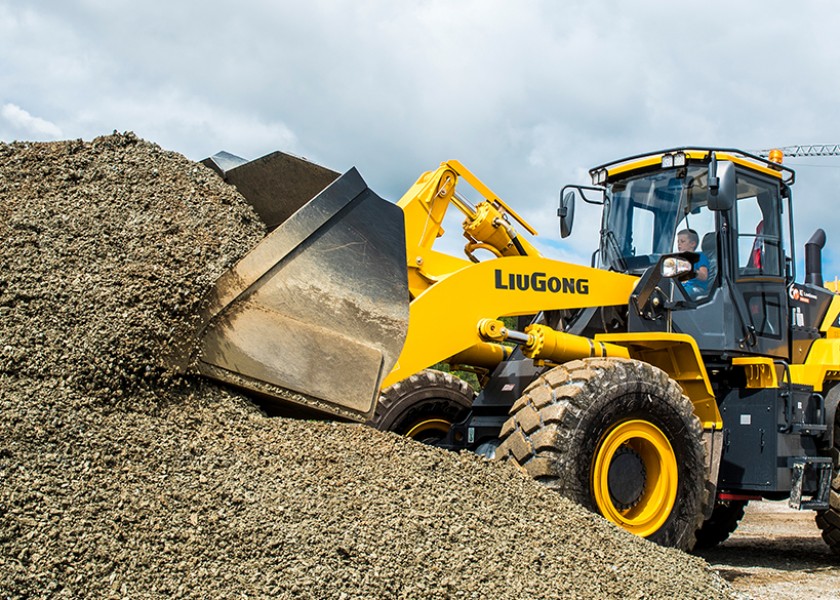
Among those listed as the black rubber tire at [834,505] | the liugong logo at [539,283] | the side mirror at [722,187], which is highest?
the side mirror at [722,187]

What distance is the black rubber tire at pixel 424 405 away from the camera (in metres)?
6.83

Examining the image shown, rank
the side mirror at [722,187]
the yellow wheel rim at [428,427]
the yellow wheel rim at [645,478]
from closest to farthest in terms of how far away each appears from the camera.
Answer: the yellow wheel rim at [645,478]
the side mirror at [722,187]
the yellow wheel rim at [428,427]

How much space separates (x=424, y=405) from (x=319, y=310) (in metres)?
3.17

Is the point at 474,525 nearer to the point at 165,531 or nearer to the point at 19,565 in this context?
the point at 165,531

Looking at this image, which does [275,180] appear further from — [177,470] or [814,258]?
[814,258]

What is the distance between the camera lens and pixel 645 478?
5.29 meters

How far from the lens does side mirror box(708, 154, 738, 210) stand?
5824 mm

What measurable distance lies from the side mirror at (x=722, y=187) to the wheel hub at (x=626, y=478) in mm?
1799

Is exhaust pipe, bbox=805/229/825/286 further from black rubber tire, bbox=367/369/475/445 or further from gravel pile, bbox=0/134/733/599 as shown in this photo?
gravel pile, bbox=0/134/733/599

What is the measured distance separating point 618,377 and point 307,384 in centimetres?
204

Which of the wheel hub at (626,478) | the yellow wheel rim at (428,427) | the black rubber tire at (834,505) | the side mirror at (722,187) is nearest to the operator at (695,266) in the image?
the side mirror at (722,187)

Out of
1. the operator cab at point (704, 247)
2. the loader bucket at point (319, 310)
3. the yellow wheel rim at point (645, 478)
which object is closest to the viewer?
the loader bucket at point (319, 310)

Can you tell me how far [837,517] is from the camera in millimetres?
7051

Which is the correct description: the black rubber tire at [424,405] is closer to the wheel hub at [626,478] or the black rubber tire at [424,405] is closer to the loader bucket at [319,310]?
the wheel hub at [626,478]
